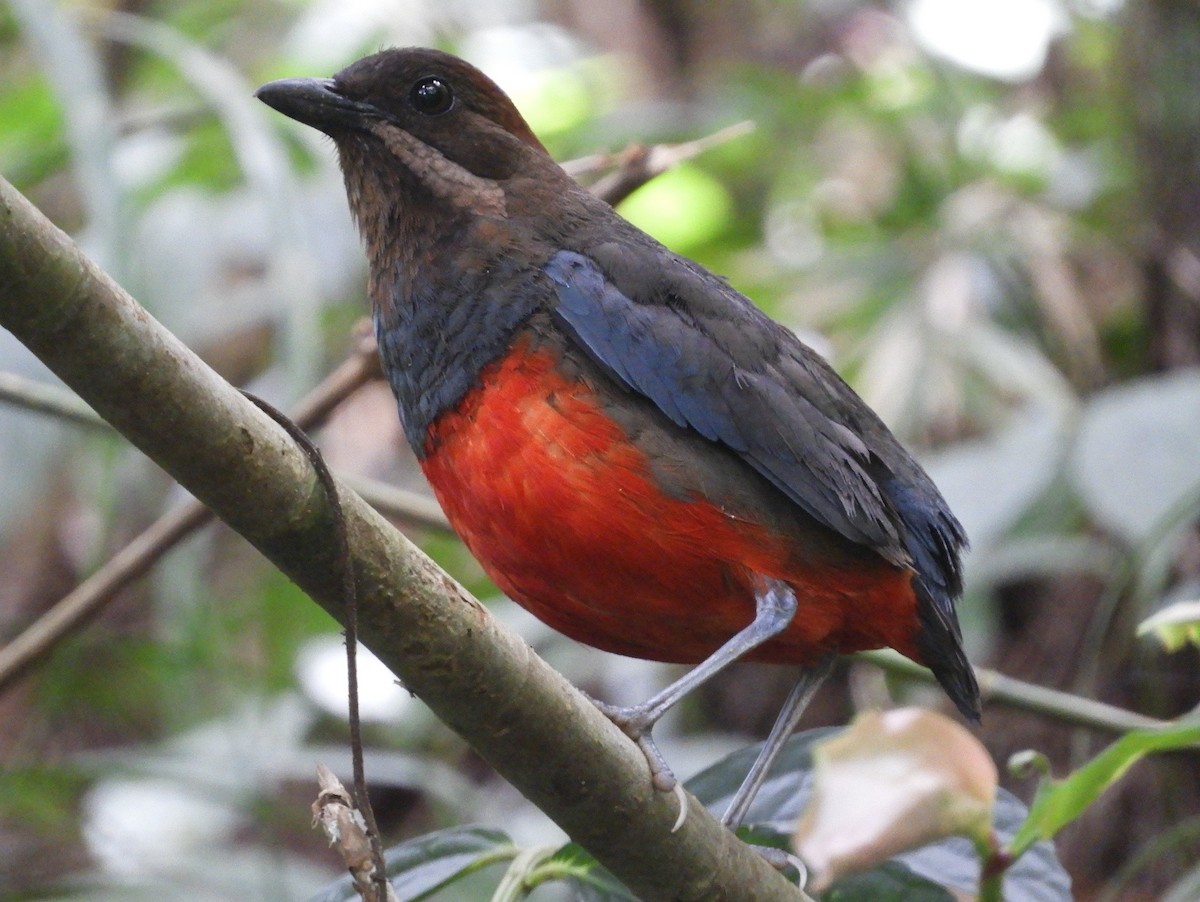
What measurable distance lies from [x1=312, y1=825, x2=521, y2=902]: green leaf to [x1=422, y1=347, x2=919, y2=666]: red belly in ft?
1.86

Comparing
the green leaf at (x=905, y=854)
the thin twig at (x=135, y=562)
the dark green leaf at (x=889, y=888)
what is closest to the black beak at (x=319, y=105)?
the thin twig at (x=135, y=562)

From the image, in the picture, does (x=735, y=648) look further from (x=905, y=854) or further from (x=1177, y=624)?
(x=1177, y=624)

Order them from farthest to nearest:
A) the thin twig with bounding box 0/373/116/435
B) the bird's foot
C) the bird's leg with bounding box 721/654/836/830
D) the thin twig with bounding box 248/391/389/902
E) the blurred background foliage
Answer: the blurred background foliage → the thin twig with bounding box 0/373/116/435 → the bird's leg with bounding box 721/654/836/830 → the bird's foot → the thin twig with bounding box 248/391/389/902

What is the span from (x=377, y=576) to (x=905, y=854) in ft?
3.28

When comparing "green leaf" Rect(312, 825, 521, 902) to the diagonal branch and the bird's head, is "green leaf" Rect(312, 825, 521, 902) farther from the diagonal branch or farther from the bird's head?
the bird's head

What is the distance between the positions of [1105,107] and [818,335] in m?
1.80

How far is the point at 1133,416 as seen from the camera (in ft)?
12.3

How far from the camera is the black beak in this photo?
310 centimetres

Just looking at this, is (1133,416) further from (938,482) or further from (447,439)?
(447,439)

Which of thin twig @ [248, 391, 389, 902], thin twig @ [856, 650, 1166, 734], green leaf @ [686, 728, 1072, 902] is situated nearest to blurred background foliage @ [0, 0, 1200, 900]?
thin twig @ [856, 650, 1166, 734]

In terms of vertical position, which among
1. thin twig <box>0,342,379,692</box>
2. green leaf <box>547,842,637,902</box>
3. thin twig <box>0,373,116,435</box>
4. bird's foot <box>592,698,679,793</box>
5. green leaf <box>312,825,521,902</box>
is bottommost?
green leaf <box>547,842,637,902</box>

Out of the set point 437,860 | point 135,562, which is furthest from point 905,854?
point 135,562

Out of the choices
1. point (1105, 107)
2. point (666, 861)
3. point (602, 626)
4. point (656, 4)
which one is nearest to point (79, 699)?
point (602, 626)

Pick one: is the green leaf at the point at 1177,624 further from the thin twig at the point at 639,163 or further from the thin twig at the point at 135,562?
the thin twig at the point at 135,562
